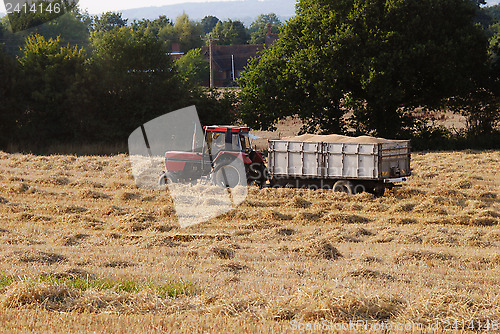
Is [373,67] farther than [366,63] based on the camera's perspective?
No

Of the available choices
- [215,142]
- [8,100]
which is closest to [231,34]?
[8,100]

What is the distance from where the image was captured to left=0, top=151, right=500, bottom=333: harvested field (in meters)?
7.76

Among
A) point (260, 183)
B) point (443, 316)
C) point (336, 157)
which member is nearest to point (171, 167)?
point (260, 183)

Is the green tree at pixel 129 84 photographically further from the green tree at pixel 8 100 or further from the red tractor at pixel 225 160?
the red tractor at pixel 225 160

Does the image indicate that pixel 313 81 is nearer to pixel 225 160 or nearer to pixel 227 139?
pixel 227 139

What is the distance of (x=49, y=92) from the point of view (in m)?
38.0

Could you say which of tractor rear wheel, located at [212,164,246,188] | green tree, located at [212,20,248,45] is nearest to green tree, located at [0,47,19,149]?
tractor rear wheel, located at [212,164,246,188]

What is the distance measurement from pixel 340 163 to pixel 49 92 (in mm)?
24391

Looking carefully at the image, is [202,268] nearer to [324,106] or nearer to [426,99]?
[324,106]

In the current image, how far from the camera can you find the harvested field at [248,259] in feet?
25.5

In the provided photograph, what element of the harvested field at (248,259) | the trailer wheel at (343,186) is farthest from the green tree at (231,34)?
the trailer wheel at (343,186)

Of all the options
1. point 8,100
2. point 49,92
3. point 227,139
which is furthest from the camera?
point 49,92

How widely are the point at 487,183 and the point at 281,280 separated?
14.6 m

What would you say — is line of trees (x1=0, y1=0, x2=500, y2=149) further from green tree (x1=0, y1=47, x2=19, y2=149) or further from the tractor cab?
the tractor cab
